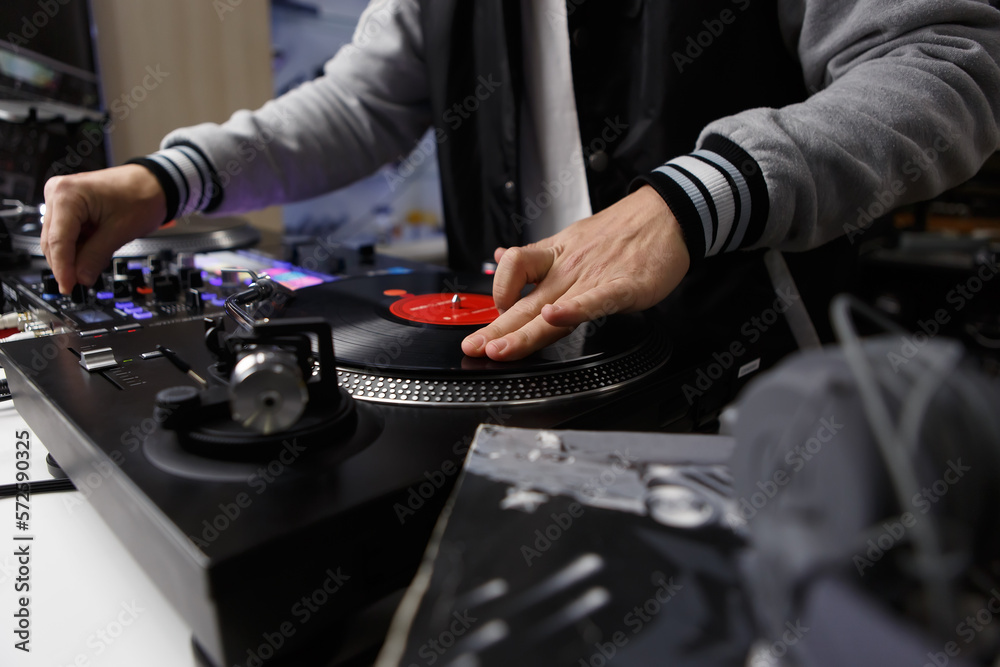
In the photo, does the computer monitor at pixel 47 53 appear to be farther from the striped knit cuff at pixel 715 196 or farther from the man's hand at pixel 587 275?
the striped knit cuff at pixel 715 196

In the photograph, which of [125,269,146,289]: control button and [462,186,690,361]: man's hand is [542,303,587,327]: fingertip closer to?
[462,186,690,361]: man's hand

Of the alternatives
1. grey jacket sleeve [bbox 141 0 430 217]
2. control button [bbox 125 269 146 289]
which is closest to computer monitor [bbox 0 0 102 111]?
grey jacket sleeve [bbox 141 0 430 217]

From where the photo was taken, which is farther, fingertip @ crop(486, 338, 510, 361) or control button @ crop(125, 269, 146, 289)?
control button @ crop(125, 269, 146, 289)

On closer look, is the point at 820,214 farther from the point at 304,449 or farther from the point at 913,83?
the point at 304,449

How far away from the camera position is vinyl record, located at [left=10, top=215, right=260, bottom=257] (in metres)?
1.29

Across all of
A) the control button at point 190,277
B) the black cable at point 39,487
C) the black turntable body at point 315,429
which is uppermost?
the control button at point 190,277

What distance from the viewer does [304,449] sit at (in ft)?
1.52

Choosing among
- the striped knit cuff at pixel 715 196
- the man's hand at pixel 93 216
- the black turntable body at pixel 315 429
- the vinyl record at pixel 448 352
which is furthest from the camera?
the man's hand at pixel 93 216

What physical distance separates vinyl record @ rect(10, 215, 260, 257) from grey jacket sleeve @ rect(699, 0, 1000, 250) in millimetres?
1120

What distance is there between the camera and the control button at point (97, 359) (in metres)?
0.65

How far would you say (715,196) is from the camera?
0.71 meters

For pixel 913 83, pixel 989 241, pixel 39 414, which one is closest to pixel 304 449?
pixel 39 414

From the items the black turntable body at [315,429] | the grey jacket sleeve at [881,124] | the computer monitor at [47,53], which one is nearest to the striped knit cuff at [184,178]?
the black turntable body at [315,429]

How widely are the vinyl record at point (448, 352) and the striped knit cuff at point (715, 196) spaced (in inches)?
5.3
